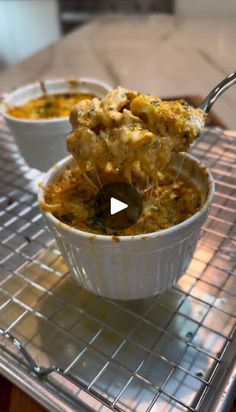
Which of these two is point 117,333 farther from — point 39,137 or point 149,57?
point 149,57

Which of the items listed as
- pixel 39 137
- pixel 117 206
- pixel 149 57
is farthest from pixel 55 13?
pixel 117 206

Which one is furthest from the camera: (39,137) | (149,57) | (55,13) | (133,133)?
(55,13)

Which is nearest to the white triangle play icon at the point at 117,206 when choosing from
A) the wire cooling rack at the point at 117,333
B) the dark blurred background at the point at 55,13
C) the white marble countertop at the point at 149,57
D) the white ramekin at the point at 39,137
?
the wire cooling rack at the point at 117,333

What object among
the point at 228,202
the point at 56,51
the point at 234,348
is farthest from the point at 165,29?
the point at 234,348

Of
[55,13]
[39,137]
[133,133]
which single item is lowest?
[55,13]

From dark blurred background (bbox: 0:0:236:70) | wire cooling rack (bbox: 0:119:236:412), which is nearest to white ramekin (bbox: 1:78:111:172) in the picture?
wire cooling rack (bbox: 0:119:236:412)

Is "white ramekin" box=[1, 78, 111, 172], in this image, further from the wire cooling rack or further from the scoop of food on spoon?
the scoop of food on spoon
